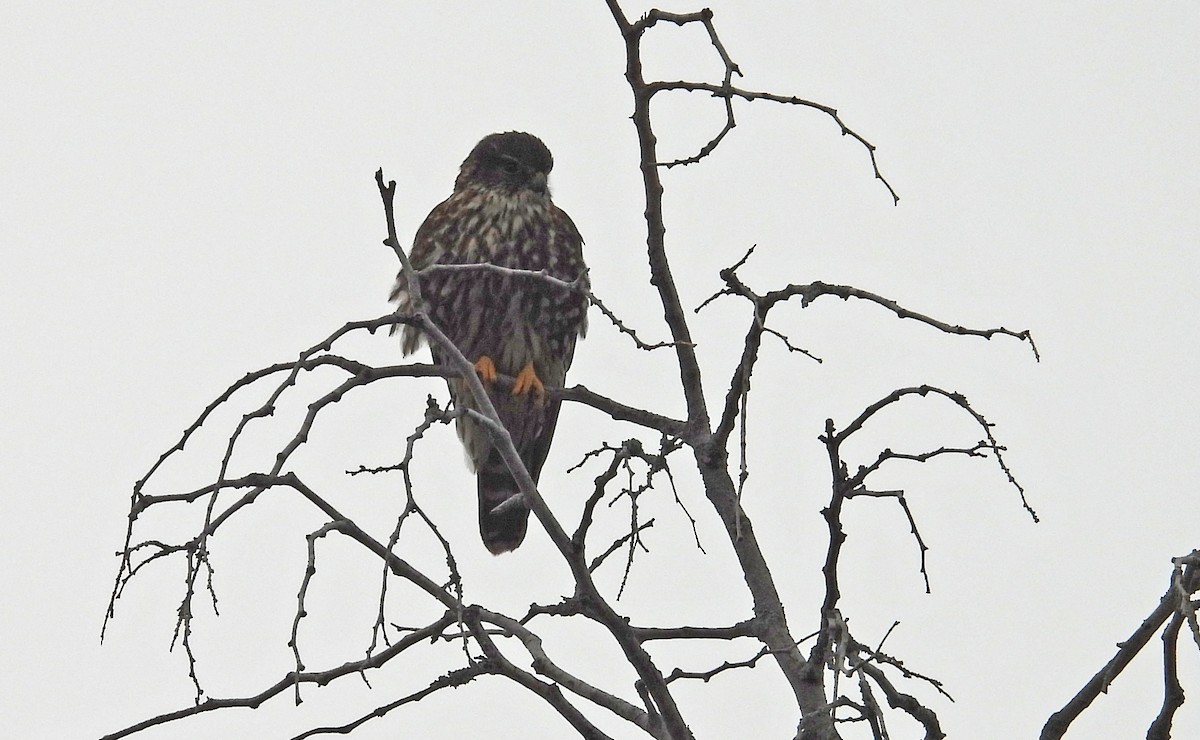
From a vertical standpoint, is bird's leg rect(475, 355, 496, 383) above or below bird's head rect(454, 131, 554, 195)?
below

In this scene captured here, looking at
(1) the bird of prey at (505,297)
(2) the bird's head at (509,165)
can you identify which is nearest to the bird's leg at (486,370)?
(1) the bird of prey at (505,297)

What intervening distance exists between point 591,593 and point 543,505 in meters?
0.21

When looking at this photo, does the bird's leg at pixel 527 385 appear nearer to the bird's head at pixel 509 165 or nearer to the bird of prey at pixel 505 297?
the bird of prey at pixel 505 297

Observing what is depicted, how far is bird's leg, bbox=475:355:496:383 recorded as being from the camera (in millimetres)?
5543

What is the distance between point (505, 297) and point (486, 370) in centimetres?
31

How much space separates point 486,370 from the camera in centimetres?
555

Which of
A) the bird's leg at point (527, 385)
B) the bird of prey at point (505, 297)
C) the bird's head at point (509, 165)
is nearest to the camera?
the bird's leg at point (527, 385)

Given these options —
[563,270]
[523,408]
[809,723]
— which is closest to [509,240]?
[563,270]

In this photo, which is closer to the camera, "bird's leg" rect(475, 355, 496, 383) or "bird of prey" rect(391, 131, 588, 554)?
"bird's leg" rect(475, 355, 496, 383)

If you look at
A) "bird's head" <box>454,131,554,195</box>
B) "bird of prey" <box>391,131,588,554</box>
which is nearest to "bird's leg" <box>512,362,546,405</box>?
"bird of prey" <box>391,131,588,554</box>

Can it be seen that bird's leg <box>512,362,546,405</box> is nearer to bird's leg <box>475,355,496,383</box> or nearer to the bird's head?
bird's leg <box>475,355,496,383</box>

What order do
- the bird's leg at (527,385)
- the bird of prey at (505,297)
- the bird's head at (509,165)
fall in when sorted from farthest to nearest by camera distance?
the bird's head at (509,165) < the bird of prey at (505,297) < the bird's leg at (527,385)

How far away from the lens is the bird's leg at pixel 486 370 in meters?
5.54

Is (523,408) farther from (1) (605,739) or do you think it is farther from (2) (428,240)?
(1) (605,739)
